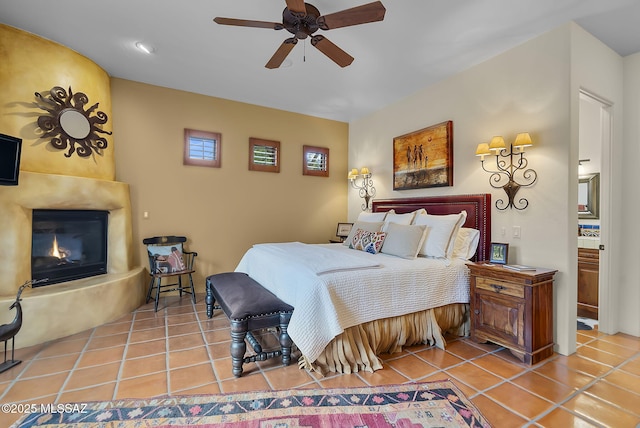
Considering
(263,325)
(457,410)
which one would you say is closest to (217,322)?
(263,325)

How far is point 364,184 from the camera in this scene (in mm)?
5320

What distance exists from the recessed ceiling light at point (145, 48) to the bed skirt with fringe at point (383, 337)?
11.4ft

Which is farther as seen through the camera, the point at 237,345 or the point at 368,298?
the point at 368,298

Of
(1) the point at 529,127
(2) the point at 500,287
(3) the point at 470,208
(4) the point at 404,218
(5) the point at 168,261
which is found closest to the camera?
(2) the point at 500,287

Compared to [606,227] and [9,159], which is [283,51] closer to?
[9,159]

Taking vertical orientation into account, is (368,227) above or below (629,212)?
below

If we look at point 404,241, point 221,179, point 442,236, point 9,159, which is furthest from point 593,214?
point 9,159

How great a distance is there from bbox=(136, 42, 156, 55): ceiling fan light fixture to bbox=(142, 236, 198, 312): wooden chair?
7.56 ft

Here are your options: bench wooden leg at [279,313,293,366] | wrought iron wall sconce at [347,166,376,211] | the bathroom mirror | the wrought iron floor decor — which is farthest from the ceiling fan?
the bathroom mirror

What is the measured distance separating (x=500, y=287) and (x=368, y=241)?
1412 mm

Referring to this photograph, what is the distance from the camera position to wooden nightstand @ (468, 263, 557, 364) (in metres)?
2.42

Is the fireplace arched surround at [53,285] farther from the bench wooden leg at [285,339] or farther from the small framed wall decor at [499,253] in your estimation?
the small framed wall decor at [499,253]

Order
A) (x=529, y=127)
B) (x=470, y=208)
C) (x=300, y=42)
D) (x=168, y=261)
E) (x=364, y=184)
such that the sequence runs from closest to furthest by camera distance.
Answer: (x=529, y=127) → (x=300, y=42) → (x=470, y=208) → (x=168, y=261) → (x=364, y=184)

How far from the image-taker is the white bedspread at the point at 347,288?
222 cm
